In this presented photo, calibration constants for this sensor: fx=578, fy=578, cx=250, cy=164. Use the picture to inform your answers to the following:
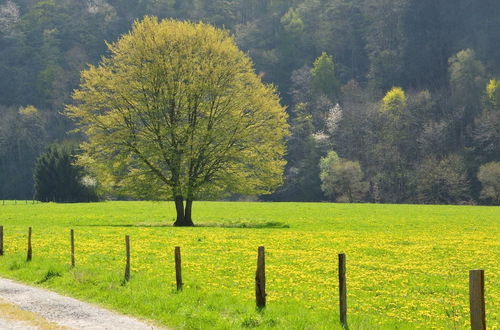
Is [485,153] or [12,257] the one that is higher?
[485,153]

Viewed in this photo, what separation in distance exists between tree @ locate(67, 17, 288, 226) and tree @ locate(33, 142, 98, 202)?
69546 millimetres

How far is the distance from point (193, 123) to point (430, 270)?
102 feet

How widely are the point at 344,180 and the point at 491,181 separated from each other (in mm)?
31171

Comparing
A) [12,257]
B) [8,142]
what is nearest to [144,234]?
[12,257]

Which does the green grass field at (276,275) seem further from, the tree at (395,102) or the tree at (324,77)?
the tree at (324,77)

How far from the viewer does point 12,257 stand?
26656mm

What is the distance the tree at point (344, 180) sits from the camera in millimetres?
131875

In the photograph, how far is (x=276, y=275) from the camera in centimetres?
2195

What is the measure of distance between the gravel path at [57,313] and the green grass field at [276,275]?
73 centimetres

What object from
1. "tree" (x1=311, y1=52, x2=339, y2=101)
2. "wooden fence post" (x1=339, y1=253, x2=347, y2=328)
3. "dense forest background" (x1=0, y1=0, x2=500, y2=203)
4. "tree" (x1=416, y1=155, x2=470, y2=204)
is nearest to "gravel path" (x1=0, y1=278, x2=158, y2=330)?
"wooden fence post" (x1=339, y1=253, x2=347, y2=328)

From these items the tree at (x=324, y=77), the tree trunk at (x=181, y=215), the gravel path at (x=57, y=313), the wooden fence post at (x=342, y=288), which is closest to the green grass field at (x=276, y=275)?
the wooden fence post at (x=342, y=288)

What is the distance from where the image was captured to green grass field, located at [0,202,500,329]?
48.9 ft

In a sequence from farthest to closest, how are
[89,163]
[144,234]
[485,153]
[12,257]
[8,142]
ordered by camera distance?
1. [8,142]
2. [485,153]
3. [89,163]
4. [144,234]
5. [12,257]

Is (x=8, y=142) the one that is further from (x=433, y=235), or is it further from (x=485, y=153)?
(x=433, y=235)
